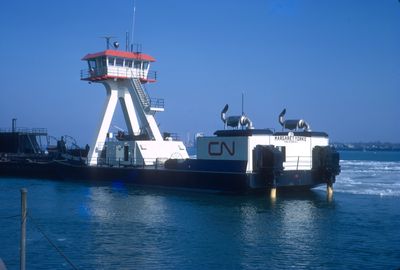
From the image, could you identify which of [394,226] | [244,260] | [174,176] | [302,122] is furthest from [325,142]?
[244,260]

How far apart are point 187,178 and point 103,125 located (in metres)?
10.6

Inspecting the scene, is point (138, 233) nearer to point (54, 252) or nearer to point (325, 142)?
point (54, 252)

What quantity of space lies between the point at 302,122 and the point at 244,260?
18.8 metres

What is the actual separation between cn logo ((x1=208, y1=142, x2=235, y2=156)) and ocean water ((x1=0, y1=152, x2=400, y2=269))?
8.11 feet

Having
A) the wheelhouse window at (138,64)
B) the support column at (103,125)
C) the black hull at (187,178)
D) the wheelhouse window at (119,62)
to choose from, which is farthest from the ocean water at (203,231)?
the wheelhouse window at (138,64)

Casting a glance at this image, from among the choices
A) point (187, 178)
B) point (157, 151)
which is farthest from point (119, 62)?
point (187, 178)

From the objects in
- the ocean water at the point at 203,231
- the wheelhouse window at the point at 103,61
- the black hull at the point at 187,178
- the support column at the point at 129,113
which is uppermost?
the wheelhouse window at the point at 103,61

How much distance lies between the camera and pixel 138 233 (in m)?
17.9

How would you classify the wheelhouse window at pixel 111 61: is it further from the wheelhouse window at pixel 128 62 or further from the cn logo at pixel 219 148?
the cn logo at pixel 219 148

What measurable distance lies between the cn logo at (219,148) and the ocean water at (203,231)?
2473 mm

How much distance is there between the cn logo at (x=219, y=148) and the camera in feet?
94.0

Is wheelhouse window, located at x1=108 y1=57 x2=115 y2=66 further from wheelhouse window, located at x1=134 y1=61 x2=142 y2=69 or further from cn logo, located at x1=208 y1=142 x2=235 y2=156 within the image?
cn logo, located at x1=208 y1=142 x2=235 y2=156

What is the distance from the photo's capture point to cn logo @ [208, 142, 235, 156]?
28641 mm

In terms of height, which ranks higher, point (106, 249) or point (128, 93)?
point (128, 93)
